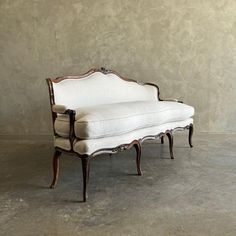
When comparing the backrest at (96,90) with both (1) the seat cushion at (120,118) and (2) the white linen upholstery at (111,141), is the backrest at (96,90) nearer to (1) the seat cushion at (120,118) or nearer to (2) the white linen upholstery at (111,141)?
(1) the seat cushion at (120,118)

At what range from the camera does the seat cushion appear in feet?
7.45

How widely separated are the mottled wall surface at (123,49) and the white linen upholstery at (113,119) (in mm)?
1277

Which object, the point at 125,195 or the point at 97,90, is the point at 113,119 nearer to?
the point at 125,195

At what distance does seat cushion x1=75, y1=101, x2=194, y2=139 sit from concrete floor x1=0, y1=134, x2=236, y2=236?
44cm

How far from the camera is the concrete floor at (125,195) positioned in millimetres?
1849

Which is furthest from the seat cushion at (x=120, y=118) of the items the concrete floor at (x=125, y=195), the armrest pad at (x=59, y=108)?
the concrete floor at (x=125, y=195)

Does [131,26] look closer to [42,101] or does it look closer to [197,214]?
[42,101]

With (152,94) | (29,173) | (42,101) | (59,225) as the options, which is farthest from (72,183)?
(42,101)

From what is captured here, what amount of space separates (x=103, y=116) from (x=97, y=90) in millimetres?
910

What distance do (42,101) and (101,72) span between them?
1.22 meters

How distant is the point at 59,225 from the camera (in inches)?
73.5

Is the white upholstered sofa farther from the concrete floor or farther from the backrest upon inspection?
the concrete floor

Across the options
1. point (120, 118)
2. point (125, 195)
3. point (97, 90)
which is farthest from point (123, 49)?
point (125, 195)

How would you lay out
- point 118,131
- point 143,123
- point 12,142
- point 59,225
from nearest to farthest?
point 59,225 < point 118,131 < point 143,123 < point 12,142
